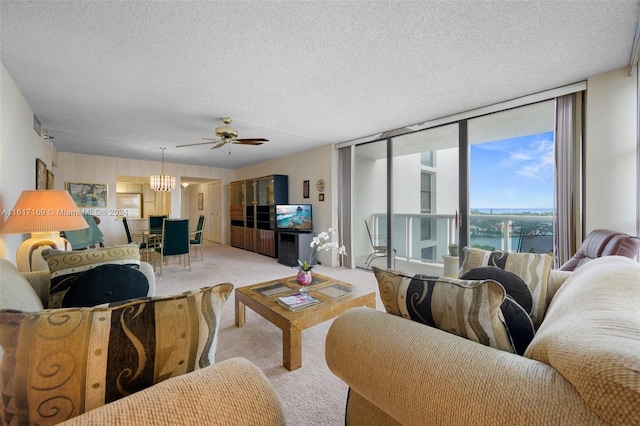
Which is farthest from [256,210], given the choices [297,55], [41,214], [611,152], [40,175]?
[611,152]

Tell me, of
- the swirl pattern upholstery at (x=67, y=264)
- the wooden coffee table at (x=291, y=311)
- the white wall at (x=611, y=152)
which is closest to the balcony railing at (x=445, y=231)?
the white wall at (x=611, y=152)

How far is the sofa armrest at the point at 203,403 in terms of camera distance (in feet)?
1.61

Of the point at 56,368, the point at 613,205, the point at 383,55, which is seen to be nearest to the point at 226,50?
the point at 383,55

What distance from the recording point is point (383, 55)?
6.57ft

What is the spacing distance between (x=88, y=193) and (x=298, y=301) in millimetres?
6209

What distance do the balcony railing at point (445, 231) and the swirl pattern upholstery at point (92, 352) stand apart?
145 inches

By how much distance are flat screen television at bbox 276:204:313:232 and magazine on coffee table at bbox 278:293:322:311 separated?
3169mm

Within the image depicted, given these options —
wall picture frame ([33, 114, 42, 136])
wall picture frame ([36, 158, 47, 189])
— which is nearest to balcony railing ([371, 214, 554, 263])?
wall picture frame ([36, 158, 47, 189])

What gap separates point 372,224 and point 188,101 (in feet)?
13.9

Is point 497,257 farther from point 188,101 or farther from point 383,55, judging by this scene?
point 188,101

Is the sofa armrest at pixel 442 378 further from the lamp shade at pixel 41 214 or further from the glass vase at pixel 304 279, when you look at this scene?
the lamp shade at pixel 41 214

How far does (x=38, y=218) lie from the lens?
192cm

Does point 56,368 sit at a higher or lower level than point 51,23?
lower

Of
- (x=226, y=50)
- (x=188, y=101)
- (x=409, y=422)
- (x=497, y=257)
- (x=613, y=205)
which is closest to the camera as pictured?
(x=409, y=422)
